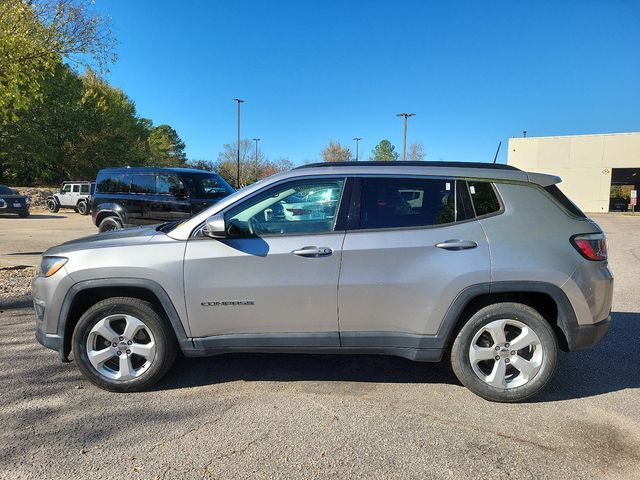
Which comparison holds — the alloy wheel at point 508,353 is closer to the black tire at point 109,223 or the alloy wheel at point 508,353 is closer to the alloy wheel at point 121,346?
the alloy wheel at point 121,346

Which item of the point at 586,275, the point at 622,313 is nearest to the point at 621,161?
the point at 622,313

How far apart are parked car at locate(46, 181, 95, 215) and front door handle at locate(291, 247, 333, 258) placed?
89.2 ft

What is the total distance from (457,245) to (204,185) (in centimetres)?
853

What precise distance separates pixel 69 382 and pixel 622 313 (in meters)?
6.38

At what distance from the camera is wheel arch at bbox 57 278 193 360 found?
11.9 ft

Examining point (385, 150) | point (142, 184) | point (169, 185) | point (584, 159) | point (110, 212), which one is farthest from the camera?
point (385, 150)

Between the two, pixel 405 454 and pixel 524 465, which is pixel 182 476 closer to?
pixel 405 454

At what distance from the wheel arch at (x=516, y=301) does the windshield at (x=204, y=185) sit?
327 inches

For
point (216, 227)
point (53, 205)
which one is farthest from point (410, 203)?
point (53, 205)

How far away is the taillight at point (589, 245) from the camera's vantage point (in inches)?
139

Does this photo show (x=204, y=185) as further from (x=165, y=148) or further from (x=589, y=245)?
(x=165, y=148)

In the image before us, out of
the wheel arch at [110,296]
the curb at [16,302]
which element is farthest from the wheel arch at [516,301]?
the curb at [16,302]

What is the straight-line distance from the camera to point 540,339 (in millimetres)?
3535

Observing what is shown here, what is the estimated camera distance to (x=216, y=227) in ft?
11.3
